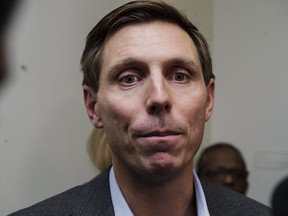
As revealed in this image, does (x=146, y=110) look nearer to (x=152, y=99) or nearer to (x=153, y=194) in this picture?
(x=152, y=99)

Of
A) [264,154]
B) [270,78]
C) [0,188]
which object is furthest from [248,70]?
[0,188]

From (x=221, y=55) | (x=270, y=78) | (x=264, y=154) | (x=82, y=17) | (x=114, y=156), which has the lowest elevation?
(x=264, y=154)

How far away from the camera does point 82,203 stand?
0.82 m

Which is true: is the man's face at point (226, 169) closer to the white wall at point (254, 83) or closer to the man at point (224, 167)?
the man at point (224, 167)

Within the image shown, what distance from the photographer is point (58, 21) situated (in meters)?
1.34

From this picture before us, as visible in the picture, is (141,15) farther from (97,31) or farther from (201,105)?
(201,105)

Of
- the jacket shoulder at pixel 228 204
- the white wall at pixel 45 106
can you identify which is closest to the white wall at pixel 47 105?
the white wall at pixel 45 106

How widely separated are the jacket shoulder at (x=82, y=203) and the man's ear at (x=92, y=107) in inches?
4.5

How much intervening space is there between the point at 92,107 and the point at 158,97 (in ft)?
0.73

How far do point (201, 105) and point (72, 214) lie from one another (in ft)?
1.01

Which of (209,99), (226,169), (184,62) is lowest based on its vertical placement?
(226,169)

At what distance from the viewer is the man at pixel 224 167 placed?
176cm

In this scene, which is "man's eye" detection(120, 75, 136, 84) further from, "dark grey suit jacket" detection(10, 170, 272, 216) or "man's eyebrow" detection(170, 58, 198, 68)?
"dark grey suit jacket" detection(10, 170, 272, 216)

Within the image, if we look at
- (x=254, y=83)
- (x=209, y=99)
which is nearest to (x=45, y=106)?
(x=209, y=99)
